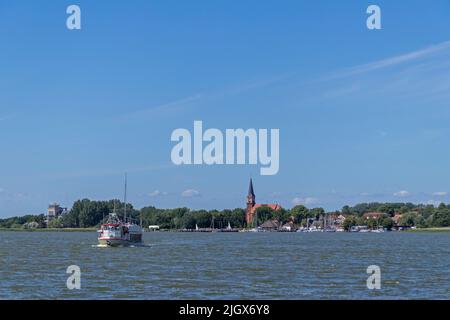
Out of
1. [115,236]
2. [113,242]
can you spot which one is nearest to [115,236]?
[115,236]

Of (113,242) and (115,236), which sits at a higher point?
(115,236)

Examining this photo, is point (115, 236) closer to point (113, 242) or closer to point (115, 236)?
point (115, 236)

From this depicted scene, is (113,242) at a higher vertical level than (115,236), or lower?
lower

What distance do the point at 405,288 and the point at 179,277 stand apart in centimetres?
1220

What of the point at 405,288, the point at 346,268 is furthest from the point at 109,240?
the point at 405,288

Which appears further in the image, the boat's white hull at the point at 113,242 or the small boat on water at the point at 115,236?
the small boat on water at the point at 115,236

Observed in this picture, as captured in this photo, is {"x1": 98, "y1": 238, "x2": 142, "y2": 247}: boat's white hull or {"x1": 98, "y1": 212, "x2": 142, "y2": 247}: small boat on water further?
{"x1": 98, "y1": 212, "x2": 142, "y2": 247}: small boat on water

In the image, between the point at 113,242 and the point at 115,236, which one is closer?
the point at 113,242

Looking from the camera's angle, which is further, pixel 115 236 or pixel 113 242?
pixel 115 236
